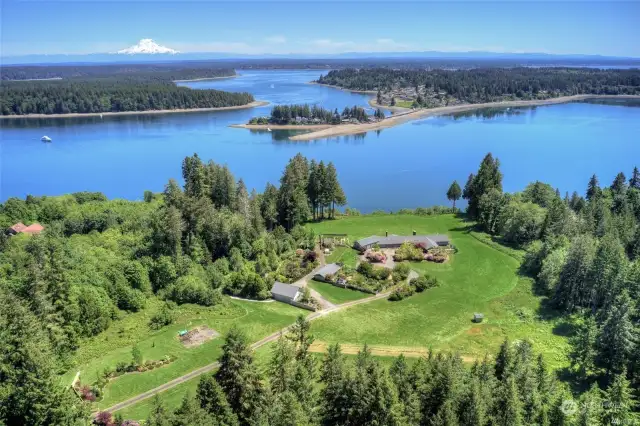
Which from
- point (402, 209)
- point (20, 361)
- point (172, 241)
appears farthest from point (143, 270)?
point (402, 209)

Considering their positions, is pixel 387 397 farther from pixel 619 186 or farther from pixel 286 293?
pixel 619 186

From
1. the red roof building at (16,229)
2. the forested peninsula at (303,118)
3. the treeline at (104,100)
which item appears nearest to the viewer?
the red roof building at (16,229)

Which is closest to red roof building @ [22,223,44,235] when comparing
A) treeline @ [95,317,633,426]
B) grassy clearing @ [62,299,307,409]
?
grassy clearing @ [62,299,307,409]

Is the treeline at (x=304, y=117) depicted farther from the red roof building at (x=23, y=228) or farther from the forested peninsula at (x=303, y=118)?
the red roof building at (x=23, y=228)

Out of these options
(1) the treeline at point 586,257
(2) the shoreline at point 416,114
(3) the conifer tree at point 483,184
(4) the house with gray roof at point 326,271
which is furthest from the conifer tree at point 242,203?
(2) the shoreline at point 416,114

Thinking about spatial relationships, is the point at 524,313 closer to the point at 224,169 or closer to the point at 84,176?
the point at 224,169

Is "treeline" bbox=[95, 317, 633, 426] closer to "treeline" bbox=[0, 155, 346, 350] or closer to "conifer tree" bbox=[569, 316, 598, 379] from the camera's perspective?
"conifer tree" bbox=[569, 316, 598, 379]
